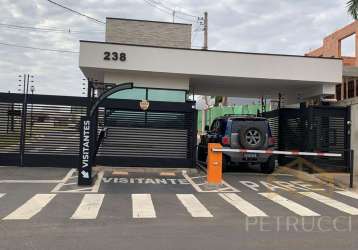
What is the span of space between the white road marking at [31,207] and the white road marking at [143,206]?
1881 millimetres

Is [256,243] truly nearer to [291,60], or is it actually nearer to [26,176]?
[26,176]

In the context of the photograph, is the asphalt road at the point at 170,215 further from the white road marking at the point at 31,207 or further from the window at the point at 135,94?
the window at the point at 135,94

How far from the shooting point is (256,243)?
7.43 metres

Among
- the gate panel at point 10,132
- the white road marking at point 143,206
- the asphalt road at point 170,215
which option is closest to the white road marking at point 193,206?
the asphalt road at point 170,215

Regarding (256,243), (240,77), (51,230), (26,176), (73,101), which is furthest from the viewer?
(240,77)

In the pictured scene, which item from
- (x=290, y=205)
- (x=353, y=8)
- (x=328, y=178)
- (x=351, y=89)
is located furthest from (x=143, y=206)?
(x=351, y=89)

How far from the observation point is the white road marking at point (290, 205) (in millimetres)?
10332

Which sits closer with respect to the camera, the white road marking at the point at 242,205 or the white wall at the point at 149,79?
the white road marking at the point at 242,205

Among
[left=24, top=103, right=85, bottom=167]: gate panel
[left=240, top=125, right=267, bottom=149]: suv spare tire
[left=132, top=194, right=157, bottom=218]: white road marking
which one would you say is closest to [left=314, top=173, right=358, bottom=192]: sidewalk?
[left=240, top=125, right=267, bottom=149]: suv spare tire

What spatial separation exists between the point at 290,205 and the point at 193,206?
218 cm

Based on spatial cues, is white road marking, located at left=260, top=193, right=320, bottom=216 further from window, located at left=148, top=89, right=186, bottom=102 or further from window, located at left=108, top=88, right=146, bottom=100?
window, located at left=108, top=88, right=146, bottom=100

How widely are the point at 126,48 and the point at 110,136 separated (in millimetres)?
3236

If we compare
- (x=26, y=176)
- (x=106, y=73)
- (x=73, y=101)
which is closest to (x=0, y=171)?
(x=26, y=176)

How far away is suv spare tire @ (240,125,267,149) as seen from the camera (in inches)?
682
